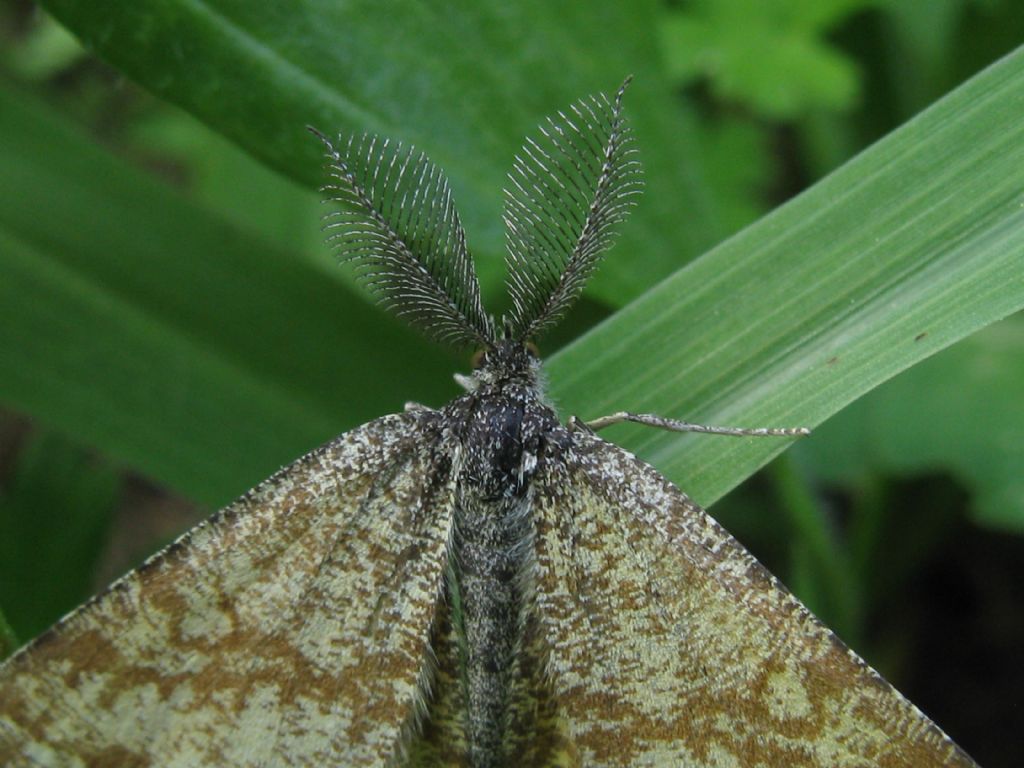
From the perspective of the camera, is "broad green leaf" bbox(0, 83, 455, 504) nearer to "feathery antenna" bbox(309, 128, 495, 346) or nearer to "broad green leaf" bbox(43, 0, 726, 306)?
"broad green leaf" bbox(43, 0, 726, 306)

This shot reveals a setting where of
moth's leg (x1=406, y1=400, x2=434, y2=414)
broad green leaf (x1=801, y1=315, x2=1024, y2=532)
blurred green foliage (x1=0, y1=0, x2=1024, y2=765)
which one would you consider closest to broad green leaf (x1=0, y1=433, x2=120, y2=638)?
blurred green foliage (x1=0, y1=0, x2=1024, y2=765)

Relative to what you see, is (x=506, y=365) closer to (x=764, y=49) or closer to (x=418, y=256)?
(x=418, y=256)

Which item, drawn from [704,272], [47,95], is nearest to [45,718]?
[704,272]

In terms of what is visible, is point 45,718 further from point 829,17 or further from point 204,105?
point 829,17

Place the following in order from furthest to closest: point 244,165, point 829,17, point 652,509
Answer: point 244,165 < point 829,17 < point 652,509

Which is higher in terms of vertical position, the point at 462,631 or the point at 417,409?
the point at 417,409

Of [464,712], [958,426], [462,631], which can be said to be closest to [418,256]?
[462,631]

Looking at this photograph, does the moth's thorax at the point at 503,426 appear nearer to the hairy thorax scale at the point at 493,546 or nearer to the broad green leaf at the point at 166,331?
the hairy thorax scale at the point at 493,546
